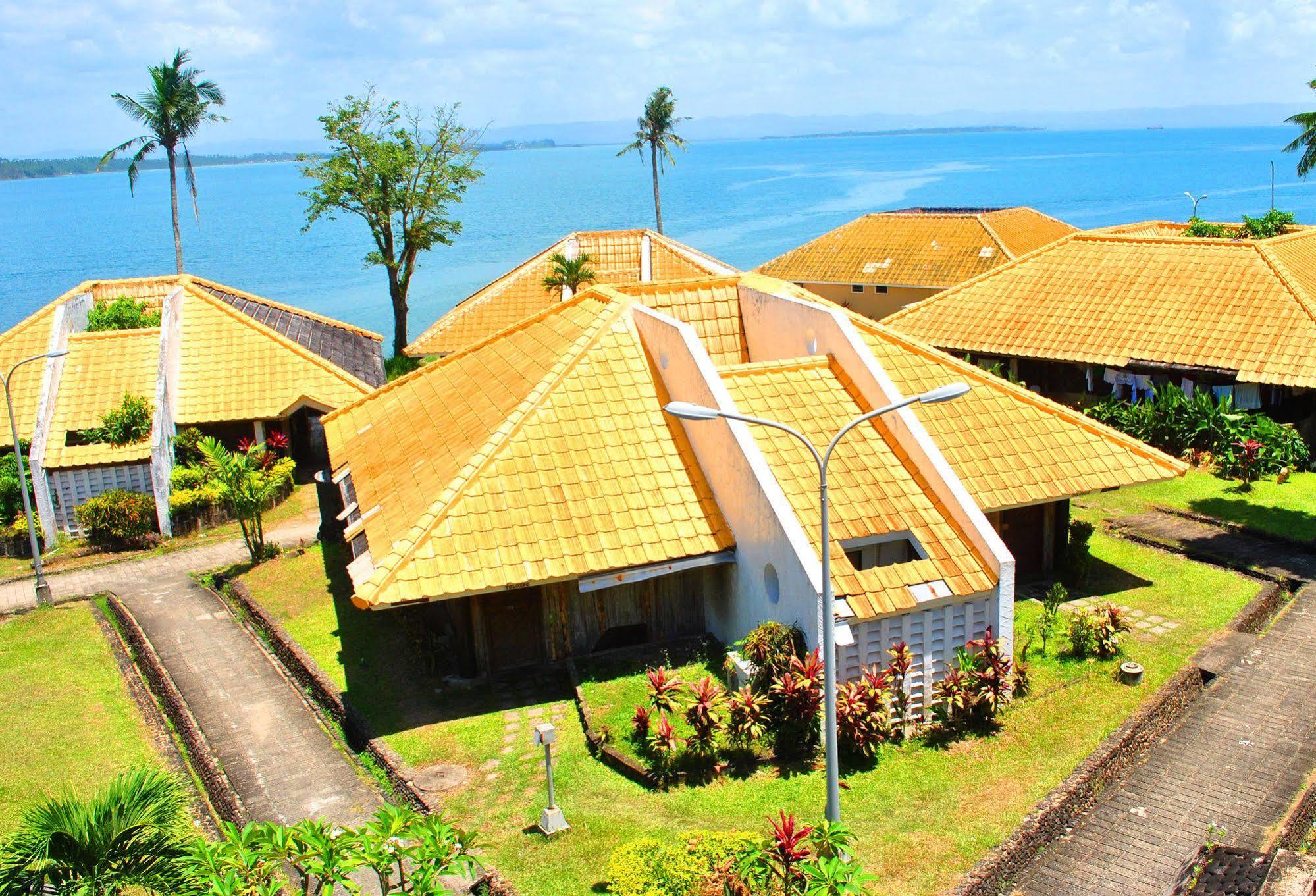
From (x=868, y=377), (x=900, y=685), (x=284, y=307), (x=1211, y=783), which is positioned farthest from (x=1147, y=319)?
(x=284, y=307)

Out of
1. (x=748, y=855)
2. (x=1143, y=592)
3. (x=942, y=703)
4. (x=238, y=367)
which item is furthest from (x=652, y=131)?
(x=748, y=855)

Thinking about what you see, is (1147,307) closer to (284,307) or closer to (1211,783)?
(1211,783)

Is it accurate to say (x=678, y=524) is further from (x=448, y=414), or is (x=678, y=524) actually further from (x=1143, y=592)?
(x=1143, y=592)

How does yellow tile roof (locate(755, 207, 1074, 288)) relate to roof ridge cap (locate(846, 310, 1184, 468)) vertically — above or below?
above

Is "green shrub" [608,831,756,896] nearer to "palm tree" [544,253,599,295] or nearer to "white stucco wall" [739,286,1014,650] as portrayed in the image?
"white stucco wall" [739,286,1014,650]

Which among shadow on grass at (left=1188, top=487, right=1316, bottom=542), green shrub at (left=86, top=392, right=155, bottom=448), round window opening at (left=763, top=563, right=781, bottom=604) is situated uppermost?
green shrub at (left=86, top=392, right=155, bottom=448)

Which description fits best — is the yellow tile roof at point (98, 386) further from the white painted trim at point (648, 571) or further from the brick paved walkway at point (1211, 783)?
the brick paved walkway at point (1211, 783)

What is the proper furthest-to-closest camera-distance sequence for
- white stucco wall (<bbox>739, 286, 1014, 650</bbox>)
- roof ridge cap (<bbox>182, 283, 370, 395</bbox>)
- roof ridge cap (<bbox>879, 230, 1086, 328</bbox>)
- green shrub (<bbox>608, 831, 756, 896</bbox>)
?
1. roof ridge cap (<bbox>879, 230, 1086, 328</bbox>)
2. roof ridge cap (<bbox>182, 283, 370, 395</bbox>)
3. white stucco wall (<bbox>739, 286, 1014, 650</bbox>)
4. green shrub (<bbox>608, 831, 756, 896</bbox>)

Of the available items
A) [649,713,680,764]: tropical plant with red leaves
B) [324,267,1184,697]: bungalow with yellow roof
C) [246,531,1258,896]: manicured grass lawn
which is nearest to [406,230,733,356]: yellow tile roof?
[324,267,1184,697]: bungalow with yellow roof
